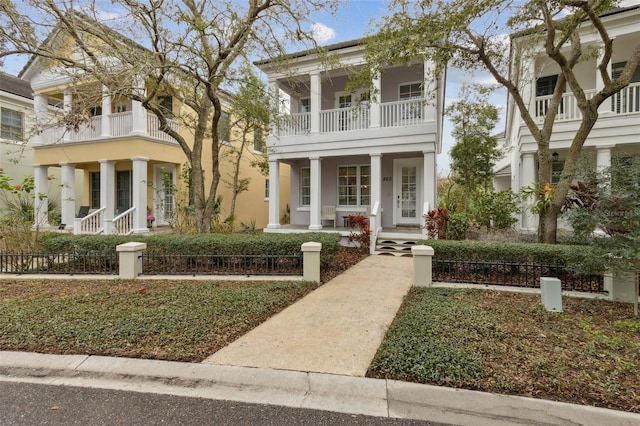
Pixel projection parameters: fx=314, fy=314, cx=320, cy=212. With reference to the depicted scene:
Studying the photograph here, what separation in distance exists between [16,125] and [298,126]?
48.2 ft

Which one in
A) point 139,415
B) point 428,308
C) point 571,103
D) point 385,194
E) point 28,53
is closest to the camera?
point 139,415

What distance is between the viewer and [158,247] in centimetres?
733

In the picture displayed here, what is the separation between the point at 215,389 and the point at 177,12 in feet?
24.3

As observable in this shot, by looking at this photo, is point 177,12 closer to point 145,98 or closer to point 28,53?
point 145,98

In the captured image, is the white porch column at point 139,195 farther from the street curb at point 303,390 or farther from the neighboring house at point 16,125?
the street curb at point 303,390

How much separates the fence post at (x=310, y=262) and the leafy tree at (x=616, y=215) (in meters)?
4.43

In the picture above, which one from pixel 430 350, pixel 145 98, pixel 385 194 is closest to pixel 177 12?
pixel 145 98

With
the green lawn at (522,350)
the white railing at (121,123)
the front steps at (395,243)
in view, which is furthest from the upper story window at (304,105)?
the green lawn at (522,350)

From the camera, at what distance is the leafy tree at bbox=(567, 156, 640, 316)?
4.34m

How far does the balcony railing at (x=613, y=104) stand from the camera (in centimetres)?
990

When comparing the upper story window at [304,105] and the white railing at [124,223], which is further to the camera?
the upper story window at [304,105]

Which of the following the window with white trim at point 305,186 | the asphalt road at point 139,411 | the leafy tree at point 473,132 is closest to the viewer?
the asphalt road at point 139,411

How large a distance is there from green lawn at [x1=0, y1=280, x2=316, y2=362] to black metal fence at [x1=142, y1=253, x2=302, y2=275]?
58cm

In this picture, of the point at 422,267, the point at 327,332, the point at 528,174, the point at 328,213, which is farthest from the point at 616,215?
the point at 328,213
